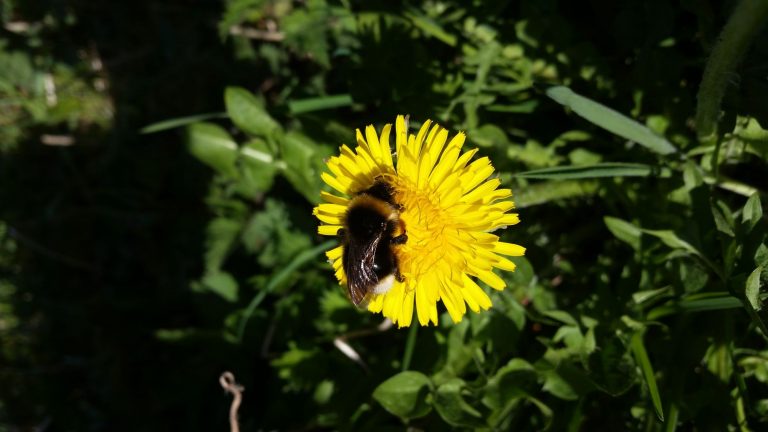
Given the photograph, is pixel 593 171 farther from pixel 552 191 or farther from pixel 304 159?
pixel 304 159

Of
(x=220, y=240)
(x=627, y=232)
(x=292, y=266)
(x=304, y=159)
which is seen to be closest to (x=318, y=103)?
(x=304, y=159)

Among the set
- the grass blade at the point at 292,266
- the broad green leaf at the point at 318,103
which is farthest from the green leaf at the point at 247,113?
the grass blade at the point at 292,266

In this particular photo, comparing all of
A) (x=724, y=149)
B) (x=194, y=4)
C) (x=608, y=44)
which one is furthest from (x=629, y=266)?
(x=194, y=4)

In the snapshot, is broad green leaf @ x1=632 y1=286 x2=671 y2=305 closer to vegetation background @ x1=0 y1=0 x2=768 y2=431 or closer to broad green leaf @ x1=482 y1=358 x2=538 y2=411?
vegetation background @ x1=0 y1=0 x2=768 y2=431

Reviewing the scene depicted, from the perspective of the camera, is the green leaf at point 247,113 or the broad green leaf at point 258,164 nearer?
the green leaf at point 247,113

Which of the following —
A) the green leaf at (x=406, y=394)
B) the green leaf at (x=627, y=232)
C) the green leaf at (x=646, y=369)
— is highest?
the green leaf at (x=627, y=232)

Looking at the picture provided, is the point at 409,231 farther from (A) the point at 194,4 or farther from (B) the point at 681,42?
(A) the point at 194,4

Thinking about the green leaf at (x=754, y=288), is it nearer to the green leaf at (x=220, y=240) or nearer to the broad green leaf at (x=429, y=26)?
the broad green leaf at (x=429, y=26)

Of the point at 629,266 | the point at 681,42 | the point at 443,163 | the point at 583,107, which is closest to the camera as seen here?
the point at 443,163

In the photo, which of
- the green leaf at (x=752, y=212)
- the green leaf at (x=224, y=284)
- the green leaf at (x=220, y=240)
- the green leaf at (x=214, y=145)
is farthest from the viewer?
the green leaf at (x=224, y=284)
